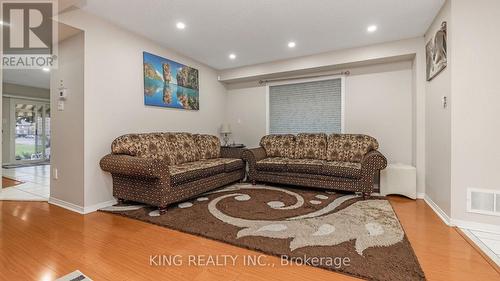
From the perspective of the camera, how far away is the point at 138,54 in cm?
343

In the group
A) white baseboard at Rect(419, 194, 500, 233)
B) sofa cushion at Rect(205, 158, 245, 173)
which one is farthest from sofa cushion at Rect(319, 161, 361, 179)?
sofa cushion at Rect(205, 158, 245, 173)

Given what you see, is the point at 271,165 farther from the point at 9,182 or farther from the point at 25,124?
the point at 25,124

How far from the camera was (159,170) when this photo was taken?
2.57 meters

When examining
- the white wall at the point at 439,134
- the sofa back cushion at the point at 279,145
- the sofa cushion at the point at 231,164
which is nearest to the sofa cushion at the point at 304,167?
the sofa back cushion at the point at 279,145

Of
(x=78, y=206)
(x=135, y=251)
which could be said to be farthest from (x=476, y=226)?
(x=78, y=206)

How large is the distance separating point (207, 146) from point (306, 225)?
8.21 ft

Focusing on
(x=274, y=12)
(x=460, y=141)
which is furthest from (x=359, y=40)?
(x=460, y=141)

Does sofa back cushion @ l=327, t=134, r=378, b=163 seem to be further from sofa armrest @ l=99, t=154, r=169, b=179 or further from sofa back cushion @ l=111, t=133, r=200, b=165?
sofa armrest @ l=99, t=154, r=169, b=179

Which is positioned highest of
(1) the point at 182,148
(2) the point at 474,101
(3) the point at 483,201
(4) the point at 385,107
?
(4) the point at 385,107

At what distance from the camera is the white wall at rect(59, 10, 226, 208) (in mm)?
2814

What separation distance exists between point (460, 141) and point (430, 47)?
4.95 ft

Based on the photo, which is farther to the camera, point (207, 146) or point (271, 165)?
point (207, 146)

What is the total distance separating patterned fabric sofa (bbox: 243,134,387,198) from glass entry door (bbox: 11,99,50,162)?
7.30 meters

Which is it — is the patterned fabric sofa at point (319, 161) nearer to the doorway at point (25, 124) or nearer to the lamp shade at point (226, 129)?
the lamp shade at point (226, 129)
